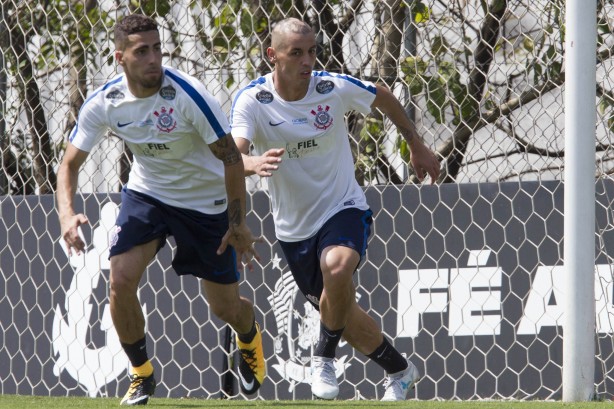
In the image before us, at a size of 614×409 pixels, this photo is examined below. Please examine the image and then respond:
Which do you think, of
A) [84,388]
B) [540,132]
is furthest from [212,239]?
[540,132]

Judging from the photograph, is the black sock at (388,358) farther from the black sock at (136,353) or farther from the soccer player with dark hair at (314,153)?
the black sock at (136,353)

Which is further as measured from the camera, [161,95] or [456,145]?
[456,145]

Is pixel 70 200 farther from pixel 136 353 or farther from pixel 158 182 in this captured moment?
pixel 136 353

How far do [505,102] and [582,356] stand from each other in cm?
179

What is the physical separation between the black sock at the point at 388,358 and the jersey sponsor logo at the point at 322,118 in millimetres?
1145

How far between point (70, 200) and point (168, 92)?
2.31 feet

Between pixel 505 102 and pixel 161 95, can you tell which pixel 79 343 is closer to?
pixel 161 95

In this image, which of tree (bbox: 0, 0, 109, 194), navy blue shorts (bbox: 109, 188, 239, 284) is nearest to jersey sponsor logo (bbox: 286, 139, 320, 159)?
navy blue shorts (bbox: 109, 188, 239, 284)

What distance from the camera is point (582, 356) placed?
5.07 meters

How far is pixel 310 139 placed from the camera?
548 cm

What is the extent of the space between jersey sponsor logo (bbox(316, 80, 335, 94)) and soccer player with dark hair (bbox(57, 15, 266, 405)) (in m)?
0.64

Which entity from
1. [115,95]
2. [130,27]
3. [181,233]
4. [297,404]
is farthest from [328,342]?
[130,27]

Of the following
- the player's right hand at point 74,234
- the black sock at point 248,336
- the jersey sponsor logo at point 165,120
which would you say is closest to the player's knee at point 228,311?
the black sock at point 248,336

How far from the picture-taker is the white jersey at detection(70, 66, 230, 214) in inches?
202
